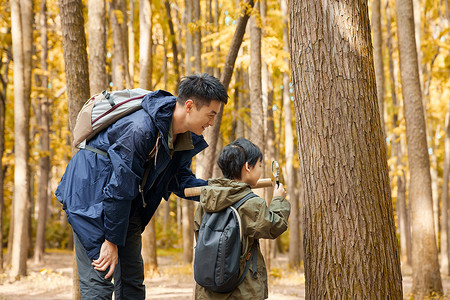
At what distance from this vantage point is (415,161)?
8.22m

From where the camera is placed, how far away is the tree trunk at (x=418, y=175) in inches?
322

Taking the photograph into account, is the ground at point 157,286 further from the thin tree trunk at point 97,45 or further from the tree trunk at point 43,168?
the thin tree trunk at point 97,45

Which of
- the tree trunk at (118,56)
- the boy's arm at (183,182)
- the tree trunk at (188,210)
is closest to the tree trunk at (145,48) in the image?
the tree trunk at (118,56)

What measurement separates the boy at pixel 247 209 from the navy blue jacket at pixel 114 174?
A: 0.39m

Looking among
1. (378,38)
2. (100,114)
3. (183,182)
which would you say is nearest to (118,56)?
(378,38)

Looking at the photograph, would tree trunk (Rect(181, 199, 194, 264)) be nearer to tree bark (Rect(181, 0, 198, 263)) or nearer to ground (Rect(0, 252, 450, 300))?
tree bark (Rect(181, 0, 198, 263))

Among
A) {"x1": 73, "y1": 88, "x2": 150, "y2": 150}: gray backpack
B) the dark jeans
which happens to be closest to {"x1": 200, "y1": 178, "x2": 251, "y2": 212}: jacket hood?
the dark jeans

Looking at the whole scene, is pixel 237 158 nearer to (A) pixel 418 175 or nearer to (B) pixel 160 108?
(B) pixel 160 108

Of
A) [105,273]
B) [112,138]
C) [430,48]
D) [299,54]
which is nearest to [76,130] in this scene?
[112,138]

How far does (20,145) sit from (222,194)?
8.20 metres

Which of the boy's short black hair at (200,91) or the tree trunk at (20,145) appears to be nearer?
the boy's short black hair at (200,91)

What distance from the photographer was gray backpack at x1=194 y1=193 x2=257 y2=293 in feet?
9.60

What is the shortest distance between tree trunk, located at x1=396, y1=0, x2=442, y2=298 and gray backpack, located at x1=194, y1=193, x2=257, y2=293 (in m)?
5.98

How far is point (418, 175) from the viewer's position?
821 cm
